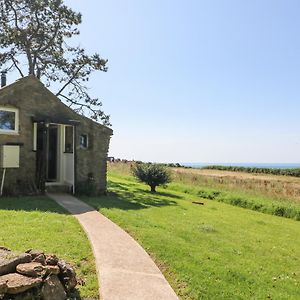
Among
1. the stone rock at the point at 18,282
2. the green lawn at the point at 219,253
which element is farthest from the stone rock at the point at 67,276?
the green lawn at the point at 219,253

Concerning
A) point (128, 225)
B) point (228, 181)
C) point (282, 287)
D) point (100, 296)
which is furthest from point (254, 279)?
point (228, 181)

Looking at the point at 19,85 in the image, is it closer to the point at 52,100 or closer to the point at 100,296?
the point at 52,100

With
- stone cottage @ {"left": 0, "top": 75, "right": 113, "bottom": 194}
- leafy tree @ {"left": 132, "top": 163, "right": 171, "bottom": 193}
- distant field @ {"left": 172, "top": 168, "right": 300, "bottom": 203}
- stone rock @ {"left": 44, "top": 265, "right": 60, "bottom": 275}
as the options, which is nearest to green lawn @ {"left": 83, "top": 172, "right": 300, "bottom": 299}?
stone rock @ {"left": 44, "top": 265, "right": 60, "bottom": 275}

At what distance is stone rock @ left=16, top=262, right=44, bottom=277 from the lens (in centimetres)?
462

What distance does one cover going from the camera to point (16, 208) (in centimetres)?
1172

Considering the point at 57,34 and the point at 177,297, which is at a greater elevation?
the point at 57,34

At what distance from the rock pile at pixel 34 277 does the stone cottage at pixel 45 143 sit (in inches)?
404

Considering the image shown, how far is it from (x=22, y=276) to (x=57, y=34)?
2688 cm

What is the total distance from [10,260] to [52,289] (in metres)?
0.67

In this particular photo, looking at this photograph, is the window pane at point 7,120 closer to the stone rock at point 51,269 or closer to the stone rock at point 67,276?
the stone rock at point 67,276

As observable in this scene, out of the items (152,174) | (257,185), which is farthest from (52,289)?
(257,185)

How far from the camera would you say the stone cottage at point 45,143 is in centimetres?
1492

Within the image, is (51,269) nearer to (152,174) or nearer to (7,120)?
(7,120)

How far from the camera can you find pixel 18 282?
4438 mm
